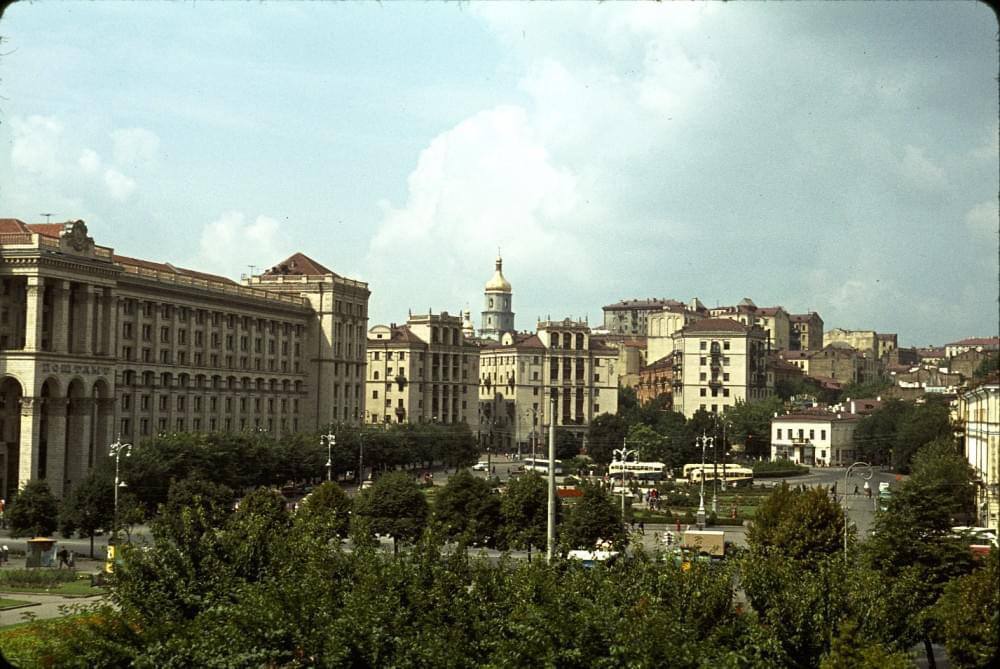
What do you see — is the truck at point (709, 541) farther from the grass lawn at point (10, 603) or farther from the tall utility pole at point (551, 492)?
the grass lawn at point (10, 603)

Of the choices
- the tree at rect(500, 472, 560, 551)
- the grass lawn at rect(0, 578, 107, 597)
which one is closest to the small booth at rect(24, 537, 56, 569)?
the grass lawn at rect(0, 578, 107, 597)

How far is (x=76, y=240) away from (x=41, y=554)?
25991mm

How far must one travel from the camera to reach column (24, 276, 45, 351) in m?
60.3

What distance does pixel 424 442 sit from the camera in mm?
93875

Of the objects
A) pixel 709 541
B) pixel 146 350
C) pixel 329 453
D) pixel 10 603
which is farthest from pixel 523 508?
pixel 146 350

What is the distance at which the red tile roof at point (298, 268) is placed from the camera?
99.7m

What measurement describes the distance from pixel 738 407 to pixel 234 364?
45.1 m

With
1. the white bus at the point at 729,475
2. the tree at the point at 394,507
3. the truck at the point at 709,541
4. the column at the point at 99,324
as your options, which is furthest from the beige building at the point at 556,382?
the truck at the point at 709,541

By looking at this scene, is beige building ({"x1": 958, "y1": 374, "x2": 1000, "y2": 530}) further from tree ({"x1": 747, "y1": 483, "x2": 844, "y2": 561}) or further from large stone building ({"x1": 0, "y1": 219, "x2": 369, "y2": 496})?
large stone building ({"x1": 0, "y1": 219, "x2": 369, "y2": 496})

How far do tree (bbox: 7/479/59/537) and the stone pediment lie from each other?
59.7 ft

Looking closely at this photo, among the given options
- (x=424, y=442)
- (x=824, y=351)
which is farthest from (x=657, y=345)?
(x=424, y=442)

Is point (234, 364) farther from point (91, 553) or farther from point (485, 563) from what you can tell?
point (485, 563)

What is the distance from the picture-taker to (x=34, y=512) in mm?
47188

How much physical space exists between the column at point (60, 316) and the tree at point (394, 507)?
23.7m
